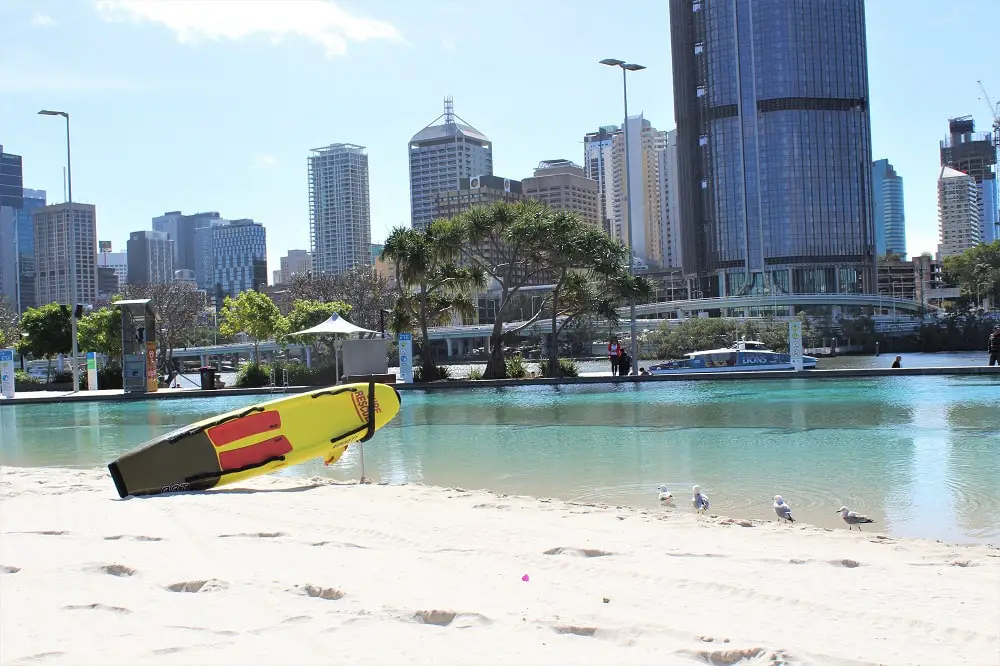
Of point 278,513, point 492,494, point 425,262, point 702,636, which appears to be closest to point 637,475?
point 492,494

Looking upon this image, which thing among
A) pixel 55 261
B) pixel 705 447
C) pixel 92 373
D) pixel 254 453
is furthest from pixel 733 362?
pixel 55 261

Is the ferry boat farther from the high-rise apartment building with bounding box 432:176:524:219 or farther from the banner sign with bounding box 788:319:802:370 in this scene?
the high-rise apartment building with bounding box 432:176:524:219

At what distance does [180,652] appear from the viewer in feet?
13.8

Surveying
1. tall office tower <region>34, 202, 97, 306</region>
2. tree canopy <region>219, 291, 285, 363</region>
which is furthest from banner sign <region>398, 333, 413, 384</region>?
tall office tower <region>34, 202, 97, 306</region>

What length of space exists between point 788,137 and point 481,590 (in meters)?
140

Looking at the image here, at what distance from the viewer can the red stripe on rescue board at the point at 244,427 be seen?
35.2 feet

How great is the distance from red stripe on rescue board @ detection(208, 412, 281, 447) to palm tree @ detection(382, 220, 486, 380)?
2419 centimetres

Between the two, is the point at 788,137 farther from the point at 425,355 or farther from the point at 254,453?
the point at 254,453

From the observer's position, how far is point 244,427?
10891mm

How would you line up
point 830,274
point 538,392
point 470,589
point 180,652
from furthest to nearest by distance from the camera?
point 830,274 < point 538,392 < point 470,589 < point 180,652

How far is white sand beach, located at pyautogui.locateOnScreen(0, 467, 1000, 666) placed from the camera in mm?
4285

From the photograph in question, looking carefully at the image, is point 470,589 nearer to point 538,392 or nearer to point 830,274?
point 538,392

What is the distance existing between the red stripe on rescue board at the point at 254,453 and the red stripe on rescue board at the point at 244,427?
142 mm

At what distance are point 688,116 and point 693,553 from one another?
→ 14563 cm
